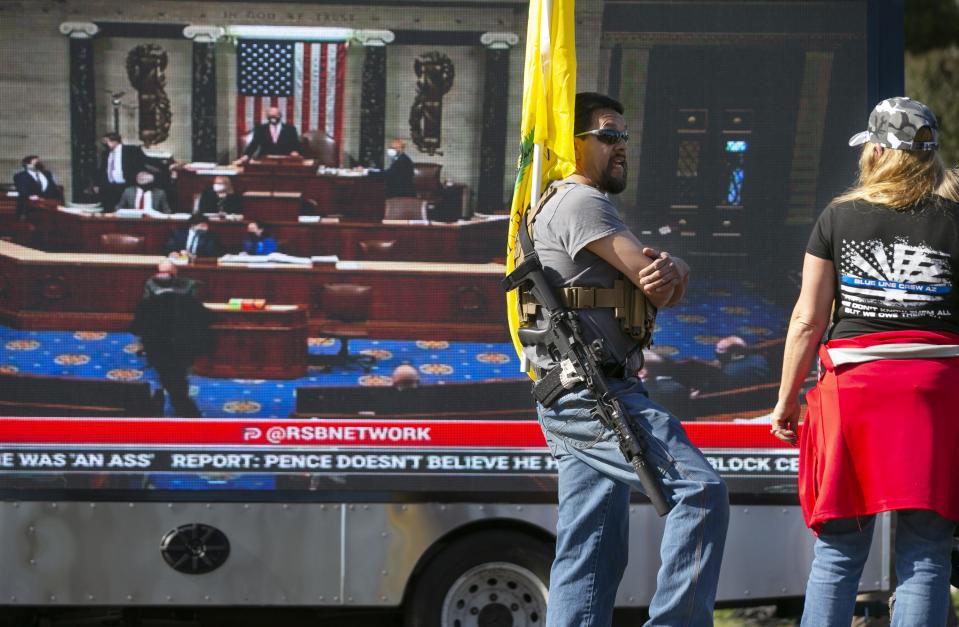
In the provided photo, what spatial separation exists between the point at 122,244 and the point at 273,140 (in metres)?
0.70

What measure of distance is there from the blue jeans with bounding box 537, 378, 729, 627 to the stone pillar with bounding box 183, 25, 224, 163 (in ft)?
6.14

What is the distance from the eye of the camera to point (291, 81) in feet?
16.0

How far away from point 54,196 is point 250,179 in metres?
0.75

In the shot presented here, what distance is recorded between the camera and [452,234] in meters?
4.92

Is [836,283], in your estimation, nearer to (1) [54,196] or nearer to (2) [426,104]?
(2) [426,104]

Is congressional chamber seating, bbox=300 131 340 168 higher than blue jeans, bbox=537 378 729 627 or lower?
higher

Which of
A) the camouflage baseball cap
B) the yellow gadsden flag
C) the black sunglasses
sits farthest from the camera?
the yellow gadsden flag

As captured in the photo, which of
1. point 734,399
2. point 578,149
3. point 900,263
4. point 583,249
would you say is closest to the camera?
point 900,263

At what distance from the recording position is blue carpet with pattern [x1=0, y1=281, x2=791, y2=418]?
192 inches

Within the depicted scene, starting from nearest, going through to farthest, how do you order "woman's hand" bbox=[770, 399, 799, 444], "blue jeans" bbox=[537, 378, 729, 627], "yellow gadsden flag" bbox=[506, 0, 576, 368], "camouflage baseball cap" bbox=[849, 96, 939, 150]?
"blue jeans" bbox=[537, 378, 729, 627]
"camouflage baseball cap" bbox=[849, 96, 939, 150]
"woman's hand" bbox=[770, 399, 799, 444]
"yellow gadsden flag" bbox=[506, 0, 576, 368]

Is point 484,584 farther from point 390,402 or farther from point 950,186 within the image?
point 950,186

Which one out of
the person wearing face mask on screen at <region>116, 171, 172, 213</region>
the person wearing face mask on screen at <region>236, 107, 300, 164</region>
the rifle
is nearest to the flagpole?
the rifle

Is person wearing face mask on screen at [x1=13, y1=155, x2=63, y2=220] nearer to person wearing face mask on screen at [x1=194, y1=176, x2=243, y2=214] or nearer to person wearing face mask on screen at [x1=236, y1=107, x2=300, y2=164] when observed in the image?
person wearing face mask on screen at [x1=194, y1=176, x2=243, y2=214]

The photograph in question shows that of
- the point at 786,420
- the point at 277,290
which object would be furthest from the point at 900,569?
the point at 277,290
